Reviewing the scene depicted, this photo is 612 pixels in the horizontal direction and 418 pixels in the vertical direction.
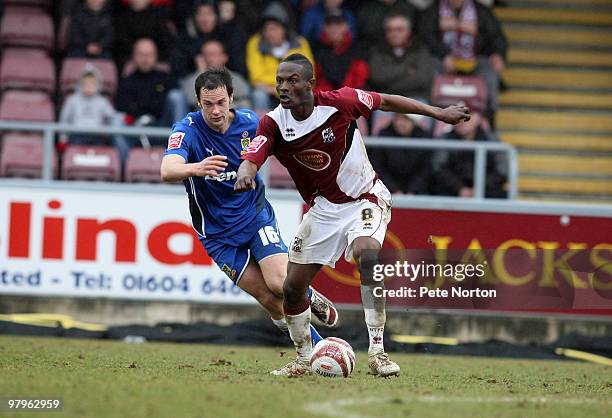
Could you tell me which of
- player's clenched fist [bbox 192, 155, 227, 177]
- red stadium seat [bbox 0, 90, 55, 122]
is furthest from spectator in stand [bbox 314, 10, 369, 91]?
player's clenched fist [bbox 192, 155, 227, 177]

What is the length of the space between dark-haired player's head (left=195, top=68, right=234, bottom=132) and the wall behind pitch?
398 centimetres

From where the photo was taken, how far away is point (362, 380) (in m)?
8.38

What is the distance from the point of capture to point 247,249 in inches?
365

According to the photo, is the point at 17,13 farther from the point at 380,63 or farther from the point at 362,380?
the point at 362,380

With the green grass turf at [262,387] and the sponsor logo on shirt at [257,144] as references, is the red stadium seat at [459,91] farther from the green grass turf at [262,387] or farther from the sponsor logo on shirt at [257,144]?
the sponsor logo on shirt at [257,144]

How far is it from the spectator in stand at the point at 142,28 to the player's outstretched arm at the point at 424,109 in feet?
25.8

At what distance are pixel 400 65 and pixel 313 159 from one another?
7377 mm

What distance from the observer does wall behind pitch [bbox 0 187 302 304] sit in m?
12.7

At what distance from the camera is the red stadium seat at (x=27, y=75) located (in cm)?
1576

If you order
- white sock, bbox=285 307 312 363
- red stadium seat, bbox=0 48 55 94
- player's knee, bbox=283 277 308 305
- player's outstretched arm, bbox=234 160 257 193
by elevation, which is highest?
red stadium seat, bbox=0 48 55 94

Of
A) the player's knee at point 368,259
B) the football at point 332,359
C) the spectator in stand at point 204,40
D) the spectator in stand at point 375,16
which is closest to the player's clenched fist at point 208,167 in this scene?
the player's knee at point 368,259

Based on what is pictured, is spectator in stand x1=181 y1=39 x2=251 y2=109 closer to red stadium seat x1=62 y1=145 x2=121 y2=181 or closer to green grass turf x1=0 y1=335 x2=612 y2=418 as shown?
red stadium seat x1=62 y1=145 x2=121 y2=181

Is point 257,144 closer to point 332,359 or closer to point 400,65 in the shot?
point 332,359

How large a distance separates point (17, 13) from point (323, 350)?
10.1 meters
